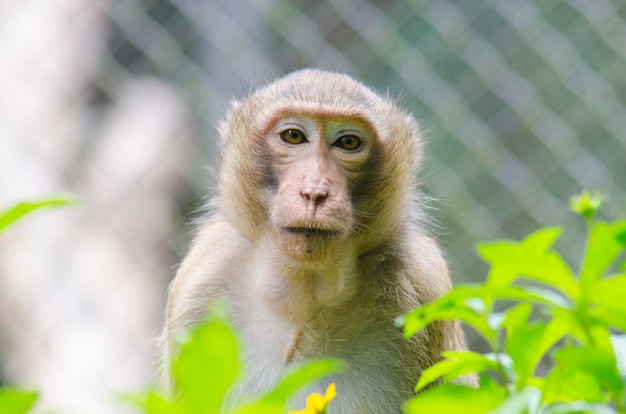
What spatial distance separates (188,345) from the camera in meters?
0.54

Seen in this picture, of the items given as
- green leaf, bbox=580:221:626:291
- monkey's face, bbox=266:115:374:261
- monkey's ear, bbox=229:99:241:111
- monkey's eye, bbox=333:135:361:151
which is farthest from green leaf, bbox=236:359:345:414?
monkey's ear, bbox=229:99:241:111

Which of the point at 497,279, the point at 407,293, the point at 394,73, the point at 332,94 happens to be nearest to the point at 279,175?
the point at 332,94

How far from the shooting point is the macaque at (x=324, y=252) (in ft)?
7.13

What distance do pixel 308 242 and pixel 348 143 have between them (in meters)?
0.35

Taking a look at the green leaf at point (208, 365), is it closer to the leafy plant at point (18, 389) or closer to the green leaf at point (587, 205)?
the leafy plant at point (18, 389)

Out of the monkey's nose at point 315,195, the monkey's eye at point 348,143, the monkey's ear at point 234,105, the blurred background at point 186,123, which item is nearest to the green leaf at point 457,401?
the monkey's nose at point 315,195

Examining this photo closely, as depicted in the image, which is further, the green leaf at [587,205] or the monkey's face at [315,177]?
the monkey's face at [315,177]

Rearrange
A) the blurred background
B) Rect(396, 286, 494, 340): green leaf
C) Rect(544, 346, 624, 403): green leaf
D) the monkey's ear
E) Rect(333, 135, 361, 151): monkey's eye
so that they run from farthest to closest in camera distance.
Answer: the blurred background < the monkey's ear < Rect(333, 135, 361, 151): monkey's eye < Rect(396, 286, 494, 340): green leaf < Rect(544, 346, 624, 403): green leaf

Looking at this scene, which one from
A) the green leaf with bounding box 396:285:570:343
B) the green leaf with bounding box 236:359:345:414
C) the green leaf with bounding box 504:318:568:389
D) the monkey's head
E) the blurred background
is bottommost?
the green leaf with bounding box 236:359:345:414

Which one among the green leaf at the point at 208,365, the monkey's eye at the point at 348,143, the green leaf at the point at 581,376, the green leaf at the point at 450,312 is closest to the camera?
the green leaf at the point at 208,365

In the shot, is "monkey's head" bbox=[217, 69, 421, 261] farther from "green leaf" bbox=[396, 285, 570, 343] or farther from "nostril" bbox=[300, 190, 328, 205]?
"green leaf" bbox=[396, 285, 570, 343]

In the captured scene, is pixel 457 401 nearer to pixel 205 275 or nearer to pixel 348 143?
pixel 348 143

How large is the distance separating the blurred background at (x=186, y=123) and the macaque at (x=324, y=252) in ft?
6.78

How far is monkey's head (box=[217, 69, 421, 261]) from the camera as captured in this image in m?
2.11
